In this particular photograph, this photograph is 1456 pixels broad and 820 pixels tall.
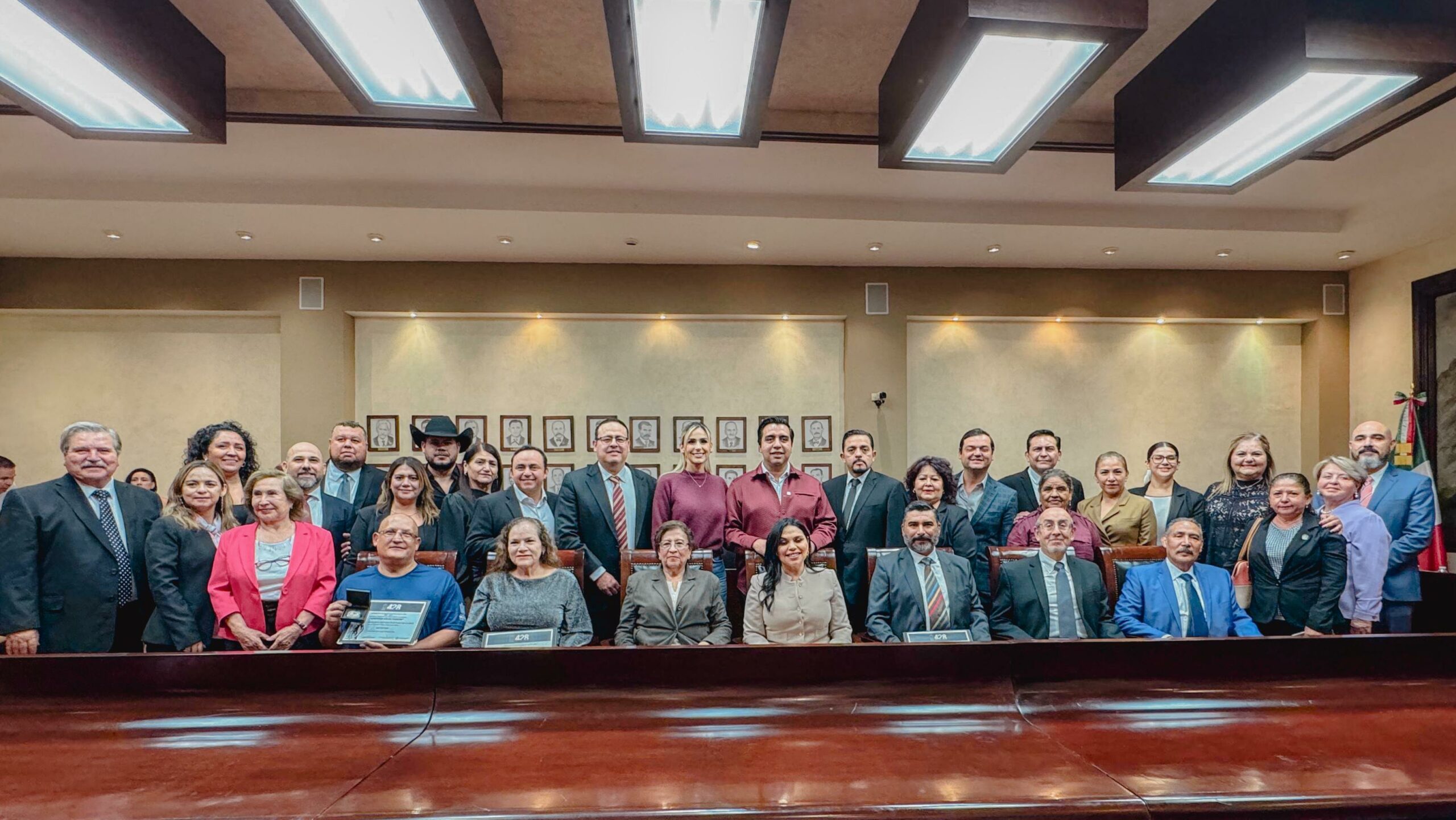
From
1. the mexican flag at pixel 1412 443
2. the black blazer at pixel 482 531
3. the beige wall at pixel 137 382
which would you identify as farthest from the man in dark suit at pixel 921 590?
the beige wall at pixel 137 382

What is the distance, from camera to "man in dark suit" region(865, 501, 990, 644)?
3016 mm

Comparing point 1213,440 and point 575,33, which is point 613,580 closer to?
point 575,33

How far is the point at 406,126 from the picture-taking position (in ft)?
12.1

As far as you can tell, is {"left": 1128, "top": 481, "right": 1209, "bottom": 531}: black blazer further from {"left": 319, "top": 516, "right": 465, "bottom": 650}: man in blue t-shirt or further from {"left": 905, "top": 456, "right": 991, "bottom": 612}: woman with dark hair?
{"left": 319, "top": 516, "right": 465, "bottom": 650}: man in blue t-shirt

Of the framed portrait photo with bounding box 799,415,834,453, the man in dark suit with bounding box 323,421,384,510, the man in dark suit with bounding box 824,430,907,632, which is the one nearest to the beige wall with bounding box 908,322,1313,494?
the framed portrait photo with bounding box 799,415,834,453

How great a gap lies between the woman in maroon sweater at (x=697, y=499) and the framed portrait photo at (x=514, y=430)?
268 cm

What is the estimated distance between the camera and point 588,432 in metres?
6.13

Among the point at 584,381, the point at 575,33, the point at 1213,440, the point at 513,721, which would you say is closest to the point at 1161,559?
the point at 513,721

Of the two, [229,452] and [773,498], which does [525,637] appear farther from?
[229,452]

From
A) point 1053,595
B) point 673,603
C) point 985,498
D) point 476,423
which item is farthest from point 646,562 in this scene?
point 476,423

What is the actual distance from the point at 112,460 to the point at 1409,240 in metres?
7.88

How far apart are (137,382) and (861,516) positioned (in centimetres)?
587

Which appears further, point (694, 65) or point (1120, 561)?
point (1120, 561)

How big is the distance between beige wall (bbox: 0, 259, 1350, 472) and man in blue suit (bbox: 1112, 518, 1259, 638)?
3053mm
